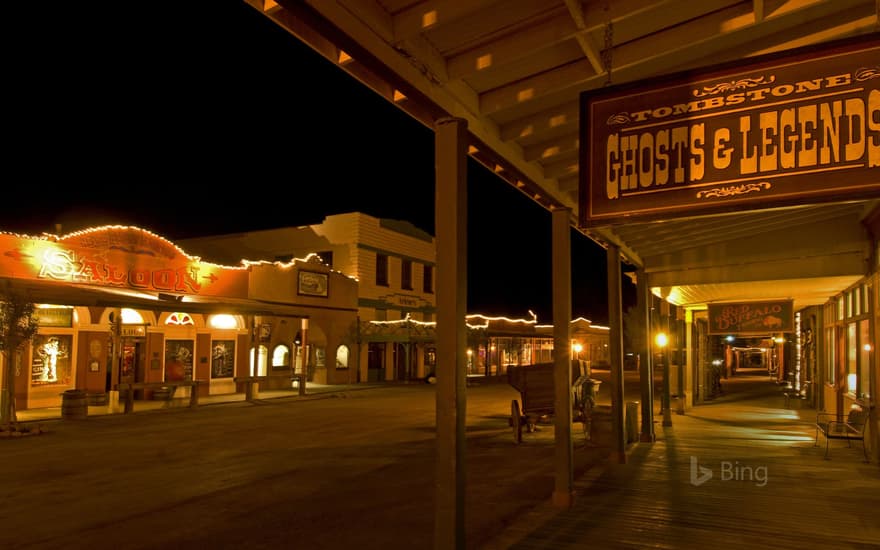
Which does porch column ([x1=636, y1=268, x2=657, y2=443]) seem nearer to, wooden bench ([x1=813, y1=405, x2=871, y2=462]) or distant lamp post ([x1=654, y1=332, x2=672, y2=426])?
distant lamp post ([x1=654, y1=332, x2=672, y2=426])

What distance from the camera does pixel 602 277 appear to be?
9012 cm

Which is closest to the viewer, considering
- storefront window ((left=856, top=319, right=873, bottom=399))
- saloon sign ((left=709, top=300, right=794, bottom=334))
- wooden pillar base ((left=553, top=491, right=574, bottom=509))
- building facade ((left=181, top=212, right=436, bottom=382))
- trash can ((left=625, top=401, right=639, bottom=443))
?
wooden pillar base ((left=553, top=491, right=574, bottom=509))

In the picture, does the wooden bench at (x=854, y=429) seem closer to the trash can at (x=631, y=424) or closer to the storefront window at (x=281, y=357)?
the trash can at (x=631, y=424)

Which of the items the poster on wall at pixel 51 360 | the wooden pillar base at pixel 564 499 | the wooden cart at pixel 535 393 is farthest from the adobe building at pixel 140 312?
the wooden pillar base at pixel 564 499

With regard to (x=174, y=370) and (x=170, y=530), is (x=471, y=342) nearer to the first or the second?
(x=174, y=370)

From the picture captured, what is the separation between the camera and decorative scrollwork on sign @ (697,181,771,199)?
3.70 m

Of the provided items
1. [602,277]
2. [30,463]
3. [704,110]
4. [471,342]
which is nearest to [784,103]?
[704,110]

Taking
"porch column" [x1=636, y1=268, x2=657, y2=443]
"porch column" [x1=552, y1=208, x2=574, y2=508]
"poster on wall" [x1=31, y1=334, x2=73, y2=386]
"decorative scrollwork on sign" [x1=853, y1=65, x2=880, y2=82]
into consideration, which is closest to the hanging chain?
"decorative scrollwork on sign" [x1=853, y1=65, x2=880, y2=82]

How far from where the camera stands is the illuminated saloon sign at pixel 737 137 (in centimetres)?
354

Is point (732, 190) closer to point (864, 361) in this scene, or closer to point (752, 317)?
point (864, 361)

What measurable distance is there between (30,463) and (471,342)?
27474mm

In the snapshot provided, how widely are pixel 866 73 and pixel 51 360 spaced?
20730 mm

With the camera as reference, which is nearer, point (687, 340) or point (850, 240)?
point (850, 240)

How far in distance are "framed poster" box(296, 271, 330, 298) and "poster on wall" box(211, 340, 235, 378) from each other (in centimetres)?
A: 464
